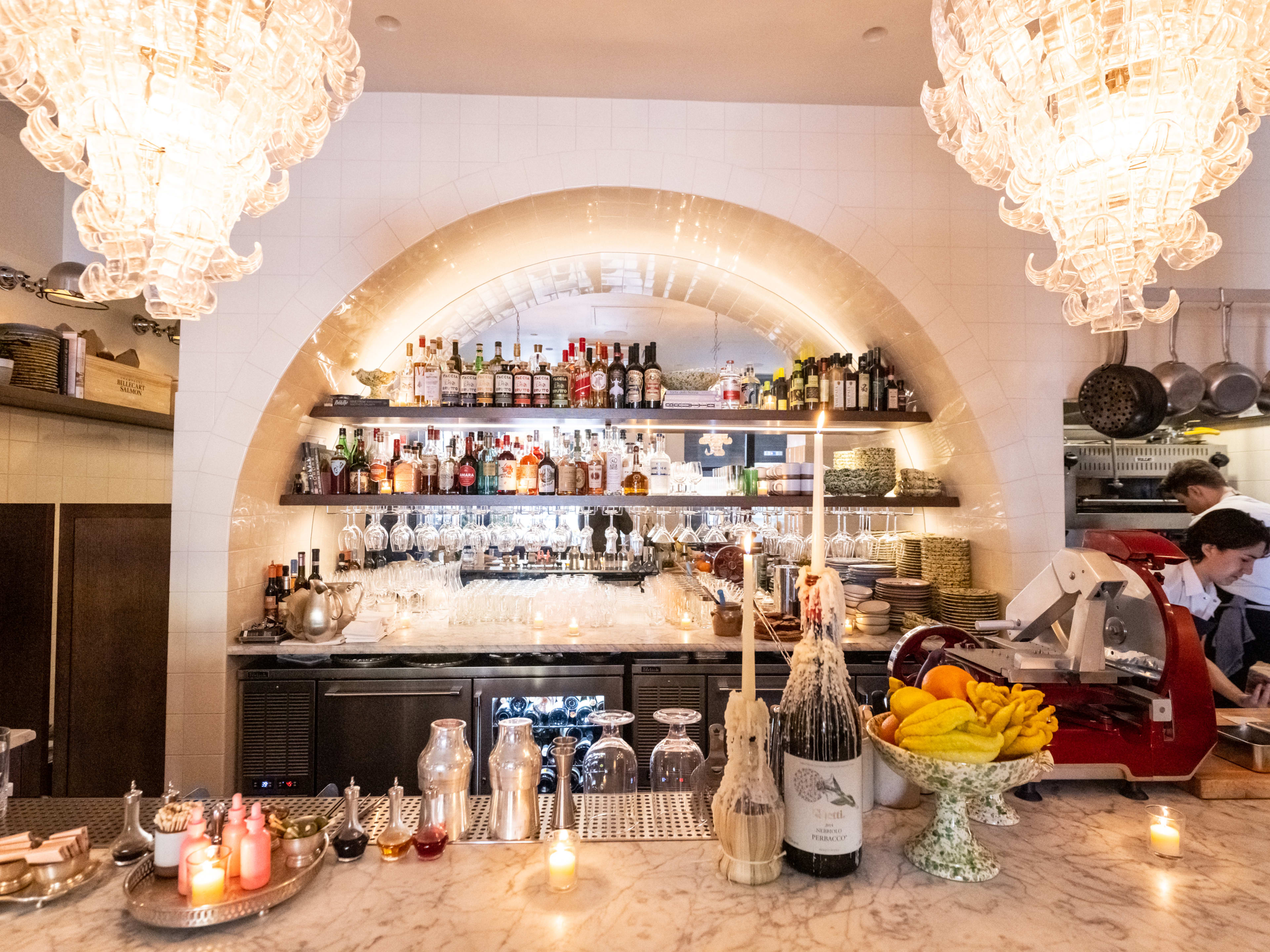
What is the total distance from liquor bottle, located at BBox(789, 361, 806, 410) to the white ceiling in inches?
53.3

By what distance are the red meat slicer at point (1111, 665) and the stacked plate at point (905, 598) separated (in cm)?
163

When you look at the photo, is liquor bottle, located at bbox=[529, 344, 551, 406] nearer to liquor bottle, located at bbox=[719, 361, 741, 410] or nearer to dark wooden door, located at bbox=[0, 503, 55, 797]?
liquor bottle, located at bbox=[719, 361, 741, 410]

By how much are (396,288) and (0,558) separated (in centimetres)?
230

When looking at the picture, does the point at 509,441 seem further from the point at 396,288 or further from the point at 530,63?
the point at 530,63

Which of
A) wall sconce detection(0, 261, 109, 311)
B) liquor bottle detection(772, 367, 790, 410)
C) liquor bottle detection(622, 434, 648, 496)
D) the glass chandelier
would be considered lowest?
liquor bottle detection(622, 434, 648, 496)

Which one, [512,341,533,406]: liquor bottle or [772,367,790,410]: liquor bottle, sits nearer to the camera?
[512,341,533,406]: liquor bottle

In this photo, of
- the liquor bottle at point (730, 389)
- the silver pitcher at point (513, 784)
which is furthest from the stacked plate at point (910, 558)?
the silver pitcher at point (513, 784)

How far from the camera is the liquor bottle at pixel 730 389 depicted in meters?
3.71

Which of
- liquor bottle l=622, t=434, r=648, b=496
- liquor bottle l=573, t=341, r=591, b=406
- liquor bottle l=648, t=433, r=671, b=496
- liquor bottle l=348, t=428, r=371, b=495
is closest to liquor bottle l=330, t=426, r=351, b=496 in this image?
liquor bottle l=348, t=428, r=371, b=495

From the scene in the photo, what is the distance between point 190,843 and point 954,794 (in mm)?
1321

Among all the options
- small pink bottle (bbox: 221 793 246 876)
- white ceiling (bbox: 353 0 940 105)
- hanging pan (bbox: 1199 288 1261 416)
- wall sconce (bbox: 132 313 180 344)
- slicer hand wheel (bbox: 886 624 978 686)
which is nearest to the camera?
small pink bottle (bbox: 221 793 246 876)

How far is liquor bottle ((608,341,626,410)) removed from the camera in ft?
12.2

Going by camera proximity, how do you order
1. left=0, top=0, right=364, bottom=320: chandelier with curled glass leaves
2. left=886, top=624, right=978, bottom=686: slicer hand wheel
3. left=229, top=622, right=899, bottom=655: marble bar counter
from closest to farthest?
left=0, top=0, right=364, bottom=320: chandelier with curled glass leaves → left=886, top=624, right=978, bottom=686: slicer hand wheel → left=229, top=622, right=899, bottom=655: marble bar counter

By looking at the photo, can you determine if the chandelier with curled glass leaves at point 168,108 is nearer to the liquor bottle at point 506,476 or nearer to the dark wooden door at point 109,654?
the liquor bottle at point 506,476
